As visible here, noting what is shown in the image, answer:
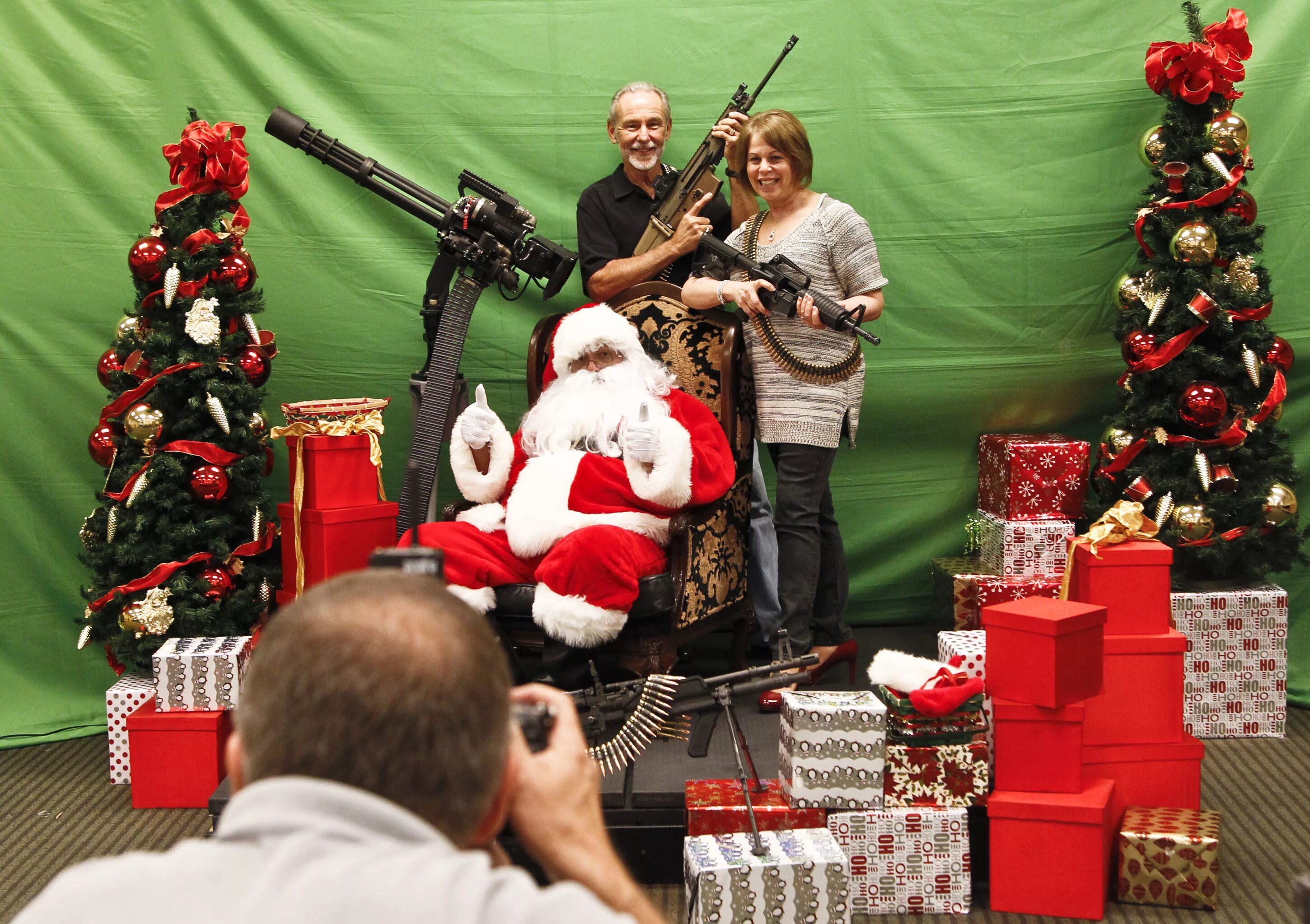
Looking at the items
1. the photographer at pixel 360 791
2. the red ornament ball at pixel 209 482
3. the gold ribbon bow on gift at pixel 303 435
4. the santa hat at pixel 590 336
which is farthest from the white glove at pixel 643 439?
the photographer at pixel 360 791

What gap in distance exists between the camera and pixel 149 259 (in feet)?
12.0

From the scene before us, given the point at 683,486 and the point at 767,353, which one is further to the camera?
the point at 767,353

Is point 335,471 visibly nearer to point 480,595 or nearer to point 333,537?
point 333,537

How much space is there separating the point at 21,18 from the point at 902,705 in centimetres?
352

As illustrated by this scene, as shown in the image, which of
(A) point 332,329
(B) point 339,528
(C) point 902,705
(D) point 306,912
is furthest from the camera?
(A) point 332,329

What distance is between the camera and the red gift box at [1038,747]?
2.79 m

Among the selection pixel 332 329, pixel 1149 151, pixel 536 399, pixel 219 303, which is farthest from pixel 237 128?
pixel 1149 151

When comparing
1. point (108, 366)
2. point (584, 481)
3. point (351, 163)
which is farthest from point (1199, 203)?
point (108, 366)

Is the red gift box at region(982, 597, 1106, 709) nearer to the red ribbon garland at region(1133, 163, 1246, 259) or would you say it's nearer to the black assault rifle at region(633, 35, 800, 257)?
the red ribbon garland at region(1133, 163, 1246, 259)

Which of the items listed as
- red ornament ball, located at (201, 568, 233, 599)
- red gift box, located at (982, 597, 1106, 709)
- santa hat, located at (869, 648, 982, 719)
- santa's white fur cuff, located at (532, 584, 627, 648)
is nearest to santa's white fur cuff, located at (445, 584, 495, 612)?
santa's white fur cuff, located at (532, 584, 627, 648)

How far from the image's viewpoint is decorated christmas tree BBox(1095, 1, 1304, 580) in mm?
3812

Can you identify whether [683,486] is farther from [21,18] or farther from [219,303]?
[21,18]

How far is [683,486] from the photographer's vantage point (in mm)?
3516

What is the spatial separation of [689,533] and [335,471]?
1085 millimetres
